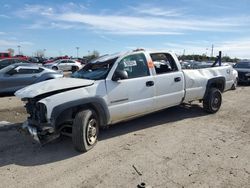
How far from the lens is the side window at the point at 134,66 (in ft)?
19.2

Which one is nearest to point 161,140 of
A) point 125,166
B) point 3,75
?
point 125,166

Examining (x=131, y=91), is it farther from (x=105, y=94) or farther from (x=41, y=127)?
(x=41, y=127)

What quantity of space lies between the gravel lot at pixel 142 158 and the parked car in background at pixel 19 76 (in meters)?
4.97

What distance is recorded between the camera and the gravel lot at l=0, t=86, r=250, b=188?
3.98 meters

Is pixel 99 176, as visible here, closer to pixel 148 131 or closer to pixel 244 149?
pixel 148 131

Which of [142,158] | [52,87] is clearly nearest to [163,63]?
[142,158]

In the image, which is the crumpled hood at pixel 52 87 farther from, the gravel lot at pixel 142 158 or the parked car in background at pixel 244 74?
the parked car in background at pixel 244 74

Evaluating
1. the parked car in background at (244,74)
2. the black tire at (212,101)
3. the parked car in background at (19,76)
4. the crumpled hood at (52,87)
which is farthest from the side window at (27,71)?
the parked car in background at (244,74)

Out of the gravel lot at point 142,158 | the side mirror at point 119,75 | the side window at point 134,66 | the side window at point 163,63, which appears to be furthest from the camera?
the side window at point 163,63

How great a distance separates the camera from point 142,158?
4.73 metres

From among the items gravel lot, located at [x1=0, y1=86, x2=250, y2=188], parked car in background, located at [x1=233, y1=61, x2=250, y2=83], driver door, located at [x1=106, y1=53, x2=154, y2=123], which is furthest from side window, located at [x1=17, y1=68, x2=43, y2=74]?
parked car in background, located at [x1=233, y1=61, x2=250, y2=83]

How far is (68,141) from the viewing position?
5742 millimetres

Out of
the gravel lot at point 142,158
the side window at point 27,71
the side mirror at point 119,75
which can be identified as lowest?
the gravel lot at point 142,158

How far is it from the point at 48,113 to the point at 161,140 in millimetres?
2298
